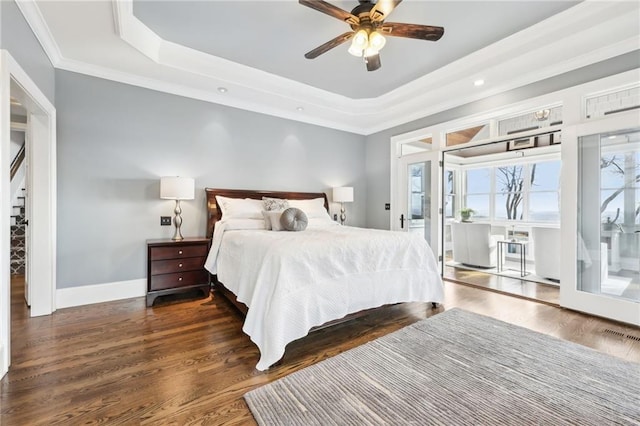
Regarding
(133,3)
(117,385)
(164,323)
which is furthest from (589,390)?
(133,3)

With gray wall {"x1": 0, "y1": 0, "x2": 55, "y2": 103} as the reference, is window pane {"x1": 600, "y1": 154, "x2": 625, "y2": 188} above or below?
below

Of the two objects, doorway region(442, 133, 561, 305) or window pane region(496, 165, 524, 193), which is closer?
A: doorway region(442, 133, 561, 305)

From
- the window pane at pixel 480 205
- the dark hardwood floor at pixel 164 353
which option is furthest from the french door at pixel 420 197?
the window pane at pixel 480 205

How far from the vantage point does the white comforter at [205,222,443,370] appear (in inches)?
78.4

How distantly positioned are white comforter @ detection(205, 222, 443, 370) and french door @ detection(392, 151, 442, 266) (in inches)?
63.1

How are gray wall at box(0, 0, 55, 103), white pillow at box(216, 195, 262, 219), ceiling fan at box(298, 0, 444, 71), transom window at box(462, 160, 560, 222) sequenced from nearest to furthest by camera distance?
gray wall at box(0, 0, 55, 103) → ceiling fan at box(298, 0, 444, 71) → white pillow at box(216, 195, 262, 219) → transom window at box(462, 160, 560, 222)

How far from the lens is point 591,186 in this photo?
2.98 metres

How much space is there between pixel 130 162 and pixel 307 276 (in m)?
2.80

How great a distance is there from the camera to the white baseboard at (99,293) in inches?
120

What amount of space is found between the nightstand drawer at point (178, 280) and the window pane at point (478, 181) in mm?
6918

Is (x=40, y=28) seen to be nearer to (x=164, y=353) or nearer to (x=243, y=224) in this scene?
(x=243, y=224)

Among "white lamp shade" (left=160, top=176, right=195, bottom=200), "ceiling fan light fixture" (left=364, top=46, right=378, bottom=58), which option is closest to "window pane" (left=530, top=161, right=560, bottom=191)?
"ceiling fan light fixture" (left=364, top=46, right=378, bottom=58)

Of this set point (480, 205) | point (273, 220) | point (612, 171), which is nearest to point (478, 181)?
point (480, 205)

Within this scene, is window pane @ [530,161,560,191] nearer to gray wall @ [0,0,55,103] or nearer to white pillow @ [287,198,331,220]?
white pillow @ [287,198,331,220]
